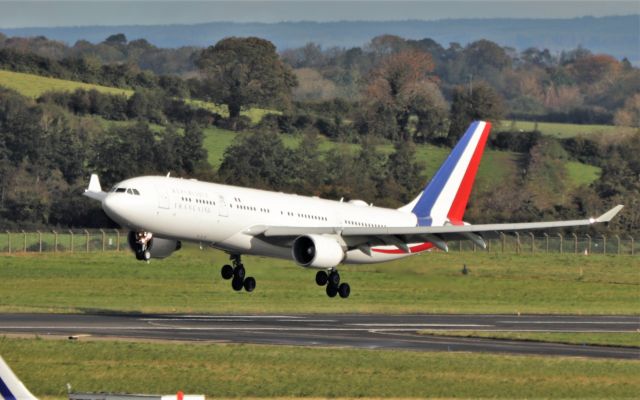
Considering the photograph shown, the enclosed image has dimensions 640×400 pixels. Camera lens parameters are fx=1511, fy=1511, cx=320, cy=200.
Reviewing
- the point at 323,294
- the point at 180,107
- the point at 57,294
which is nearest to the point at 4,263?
the point at 57,294

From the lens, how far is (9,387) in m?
33.3

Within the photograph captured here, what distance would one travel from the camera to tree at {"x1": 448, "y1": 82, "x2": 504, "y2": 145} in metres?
174

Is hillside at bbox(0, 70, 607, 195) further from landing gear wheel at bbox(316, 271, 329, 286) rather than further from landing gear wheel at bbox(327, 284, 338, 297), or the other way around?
landing gear wheel at bbox(327, 284, 338, 297)

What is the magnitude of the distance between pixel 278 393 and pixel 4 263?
51.8m

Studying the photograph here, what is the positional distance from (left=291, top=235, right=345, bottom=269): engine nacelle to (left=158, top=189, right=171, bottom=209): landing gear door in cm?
815

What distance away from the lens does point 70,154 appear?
146875 millimetres

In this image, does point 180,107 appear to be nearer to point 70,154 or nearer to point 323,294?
point 70,154

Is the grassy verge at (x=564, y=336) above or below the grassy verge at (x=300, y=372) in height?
below

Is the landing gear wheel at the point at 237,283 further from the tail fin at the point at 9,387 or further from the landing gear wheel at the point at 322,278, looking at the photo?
the tail fin at the point at 9,387

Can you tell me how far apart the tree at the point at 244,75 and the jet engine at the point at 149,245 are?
10576 centimetres

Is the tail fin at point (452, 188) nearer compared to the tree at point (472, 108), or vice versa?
the tail fin at point (452, 188)

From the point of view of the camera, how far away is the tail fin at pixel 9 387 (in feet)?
108

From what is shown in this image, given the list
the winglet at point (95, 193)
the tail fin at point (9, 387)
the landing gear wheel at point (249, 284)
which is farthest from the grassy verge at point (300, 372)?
the tail fin at point (9, 387)

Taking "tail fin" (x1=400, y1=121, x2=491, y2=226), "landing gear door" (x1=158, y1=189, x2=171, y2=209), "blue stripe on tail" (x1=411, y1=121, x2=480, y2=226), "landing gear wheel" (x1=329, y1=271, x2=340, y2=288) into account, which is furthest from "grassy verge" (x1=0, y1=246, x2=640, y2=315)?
"landing gear door" (x1=158, y1=189, x2=171, y2=209)
